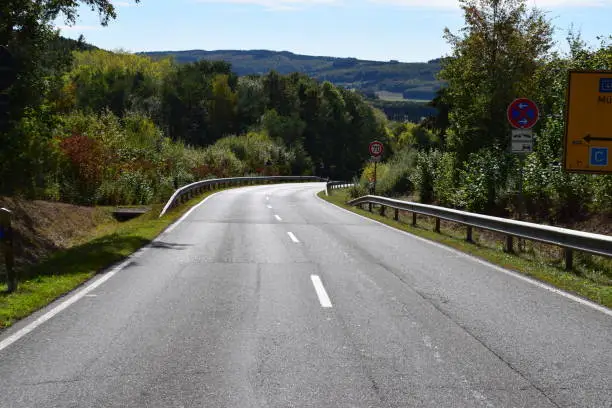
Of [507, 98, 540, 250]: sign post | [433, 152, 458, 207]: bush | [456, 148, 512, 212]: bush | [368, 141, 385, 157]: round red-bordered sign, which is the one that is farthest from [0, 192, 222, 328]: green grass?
[368, 141, 385, 157]: round red-bordered sign

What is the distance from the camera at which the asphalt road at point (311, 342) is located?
14.9 ft

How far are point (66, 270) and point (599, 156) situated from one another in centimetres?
1037

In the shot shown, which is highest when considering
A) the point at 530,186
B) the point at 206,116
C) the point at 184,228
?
the point at 206,116

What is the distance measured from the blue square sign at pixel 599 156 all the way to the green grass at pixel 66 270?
9658 millimetres

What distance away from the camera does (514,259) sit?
1226cm

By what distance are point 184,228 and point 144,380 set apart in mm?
13230

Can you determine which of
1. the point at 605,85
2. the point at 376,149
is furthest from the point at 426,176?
the point at 605,85

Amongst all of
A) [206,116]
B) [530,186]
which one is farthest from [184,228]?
[206,116]

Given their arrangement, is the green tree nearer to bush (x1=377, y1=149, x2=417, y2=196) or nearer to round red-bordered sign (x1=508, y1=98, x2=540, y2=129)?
bush (x1=377, y1=149, x2=417, y2=196)

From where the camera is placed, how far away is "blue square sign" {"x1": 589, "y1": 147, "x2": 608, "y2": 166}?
12039 millimetres

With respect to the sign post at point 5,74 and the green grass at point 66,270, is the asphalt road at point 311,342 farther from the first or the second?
the sign post at point 5,74

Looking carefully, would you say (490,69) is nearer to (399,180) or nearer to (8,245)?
(399,180)

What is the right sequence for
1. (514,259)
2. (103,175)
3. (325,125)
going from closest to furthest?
(514,259)
(103,175)
(325,125)

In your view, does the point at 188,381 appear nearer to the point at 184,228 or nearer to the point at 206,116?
the point at 184,228
